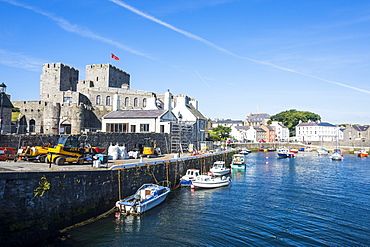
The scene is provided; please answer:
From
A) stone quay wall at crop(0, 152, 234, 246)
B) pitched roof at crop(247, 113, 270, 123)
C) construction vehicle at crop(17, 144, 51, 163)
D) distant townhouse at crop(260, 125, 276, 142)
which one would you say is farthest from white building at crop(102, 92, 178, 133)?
pitched roof at crop(247, 113, 270, 123)

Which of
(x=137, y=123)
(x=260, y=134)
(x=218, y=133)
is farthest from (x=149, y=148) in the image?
(x=260, y=134)

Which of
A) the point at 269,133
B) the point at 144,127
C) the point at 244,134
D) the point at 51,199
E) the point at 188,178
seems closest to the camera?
the point at 51,199

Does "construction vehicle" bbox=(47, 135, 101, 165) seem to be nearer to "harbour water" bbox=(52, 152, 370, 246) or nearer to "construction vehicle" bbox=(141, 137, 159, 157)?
"harbour water" bbox=(52, 152, 370, 246)

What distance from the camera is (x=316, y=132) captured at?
5295 inches

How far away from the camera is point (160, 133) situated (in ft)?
129

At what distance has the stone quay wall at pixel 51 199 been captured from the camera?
13906mm

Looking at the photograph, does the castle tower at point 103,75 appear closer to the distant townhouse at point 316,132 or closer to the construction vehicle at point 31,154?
the construction vehicle at point 31,154

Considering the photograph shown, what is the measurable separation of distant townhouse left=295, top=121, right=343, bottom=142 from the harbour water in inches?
4409

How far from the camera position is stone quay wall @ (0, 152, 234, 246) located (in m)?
13.9

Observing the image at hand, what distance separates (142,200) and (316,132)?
13139cm

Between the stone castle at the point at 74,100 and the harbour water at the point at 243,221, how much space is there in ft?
75.4

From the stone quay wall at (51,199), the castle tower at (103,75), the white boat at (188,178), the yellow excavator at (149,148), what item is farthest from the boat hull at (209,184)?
the castle tower at (103,75)

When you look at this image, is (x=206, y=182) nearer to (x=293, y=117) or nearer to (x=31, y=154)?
(x=31, y=154)

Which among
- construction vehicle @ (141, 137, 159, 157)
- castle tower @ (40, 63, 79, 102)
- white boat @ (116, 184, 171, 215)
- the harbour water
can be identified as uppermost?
castle tower @ (40, 63, 79, 102)
